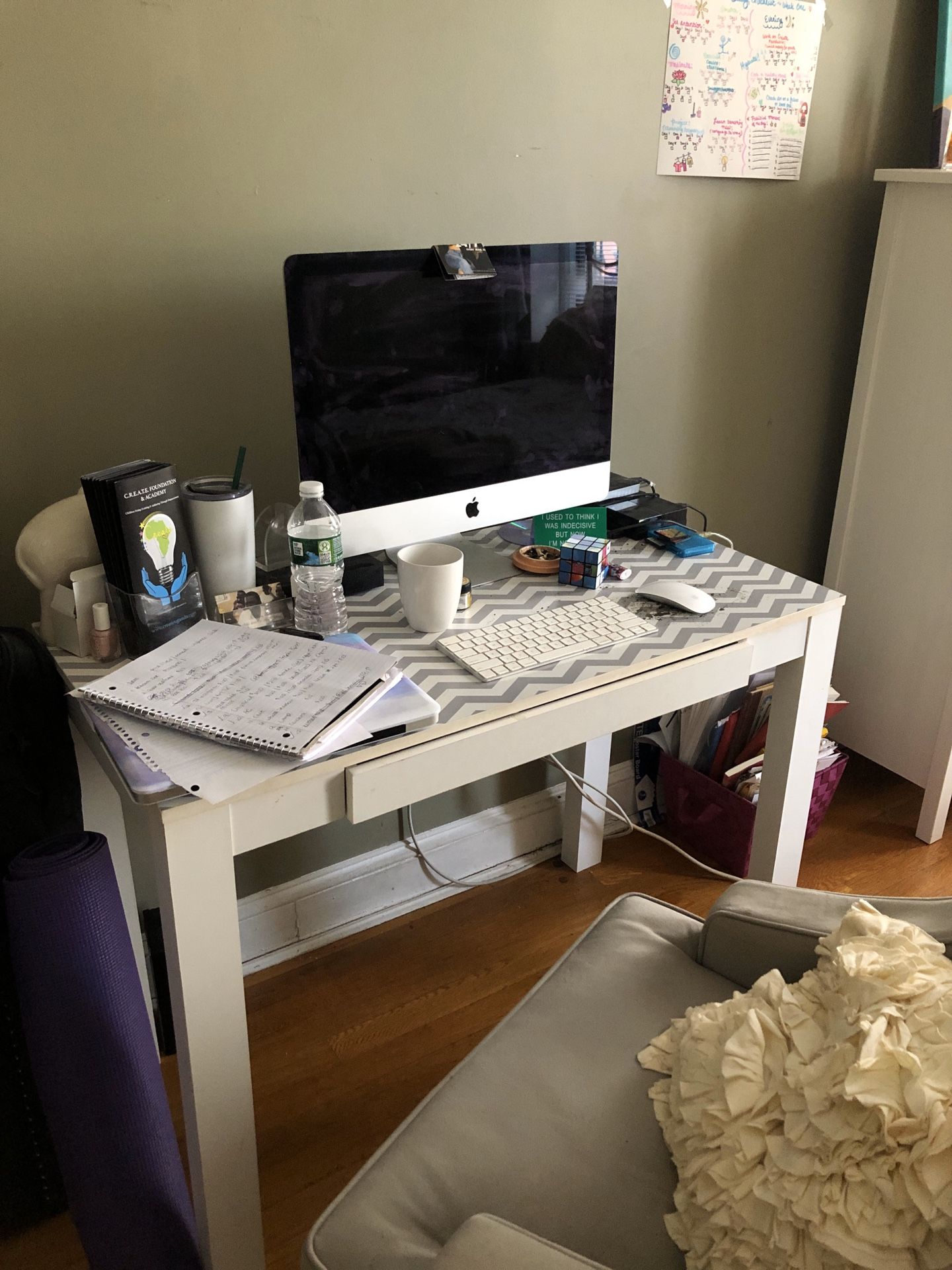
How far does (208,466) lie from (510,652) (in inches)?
22.2

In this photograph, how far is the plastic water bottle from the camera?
1.29 meters

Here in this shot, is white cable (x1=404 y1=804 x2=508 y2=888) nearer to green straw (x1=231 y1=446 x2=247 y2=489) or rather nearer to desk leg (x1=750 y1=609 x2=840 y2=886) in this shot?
desk leg (x1=750 y1=609 x2=840 y2=886)

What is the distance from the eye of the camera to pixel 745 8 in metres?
1.74

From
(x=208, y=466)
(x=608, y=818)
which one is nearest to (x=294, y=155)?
(x=208, y=466)

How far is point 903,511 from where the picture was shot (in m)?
2.07

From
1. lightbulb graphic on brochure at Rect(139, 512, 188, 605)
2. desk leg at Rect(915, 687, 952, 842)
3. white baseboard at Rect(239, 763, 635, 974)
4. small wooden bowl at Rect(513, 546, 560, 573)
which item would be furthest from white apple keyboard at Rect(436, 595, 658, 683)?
desk leg at Rect(915, 687, 952, 842)

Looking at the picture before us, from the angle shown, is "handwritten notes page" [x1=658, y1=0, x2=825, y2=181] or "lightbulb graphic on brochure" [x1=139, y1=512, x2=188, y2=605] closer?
"lightbulb graphic on brochure" [x1=139, y1=512, x2=188, y2=605]

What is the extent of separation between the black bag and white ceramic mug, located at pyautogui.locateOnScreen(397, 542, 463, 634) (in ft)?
1.44

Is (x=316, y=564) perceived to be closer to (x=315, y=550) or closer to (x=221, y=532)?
(x=315, y=550)

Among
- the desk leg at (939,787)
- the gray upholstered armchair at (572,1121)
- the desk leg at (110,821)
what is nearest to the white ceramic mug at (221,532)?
the desk leg at (110,821)

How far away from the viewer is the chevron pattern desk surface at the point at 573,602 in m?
1.22

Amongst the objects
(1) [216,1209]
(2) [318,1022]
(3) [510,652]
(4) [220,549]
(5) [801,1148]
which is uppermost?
(4) [220,549]

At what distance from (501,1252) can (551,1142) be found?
0.71 feet

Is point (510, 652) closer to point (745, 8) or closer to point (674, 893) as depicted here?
point (674, 893)
